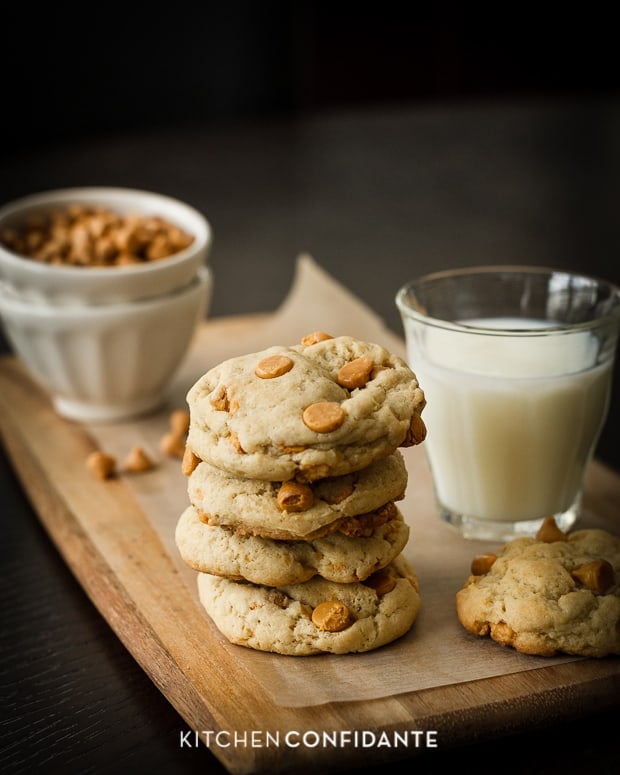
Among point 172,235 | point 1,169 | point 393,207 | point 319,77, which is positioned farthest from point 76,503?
point 319,77

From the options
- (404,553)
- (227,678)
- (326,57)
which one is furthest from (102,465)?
(326,57)

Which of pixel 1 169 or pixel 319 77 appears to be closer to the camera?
pixel 1 169

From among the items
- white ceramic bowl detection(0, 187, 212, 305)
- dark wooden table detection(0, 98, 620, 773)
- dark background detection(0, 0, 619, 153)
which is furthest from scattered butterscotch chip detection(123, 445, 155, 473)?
dark background detection(0, 0, 619, 153)

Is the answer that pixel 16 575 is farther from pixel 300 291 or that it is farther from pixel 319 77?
pixel 319 77

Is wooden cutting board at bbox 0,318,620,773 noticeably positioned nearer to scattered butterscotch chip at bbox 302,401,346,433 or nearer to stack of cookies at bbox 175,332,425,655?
stack of cookies at bbox 175,332,425,655

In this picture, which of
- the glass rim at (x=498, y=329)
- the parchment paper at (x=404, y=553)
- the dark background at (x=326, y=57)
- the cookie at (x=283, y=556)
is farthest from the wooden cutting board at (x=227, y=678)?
the dark background at (x=326, y=57)
